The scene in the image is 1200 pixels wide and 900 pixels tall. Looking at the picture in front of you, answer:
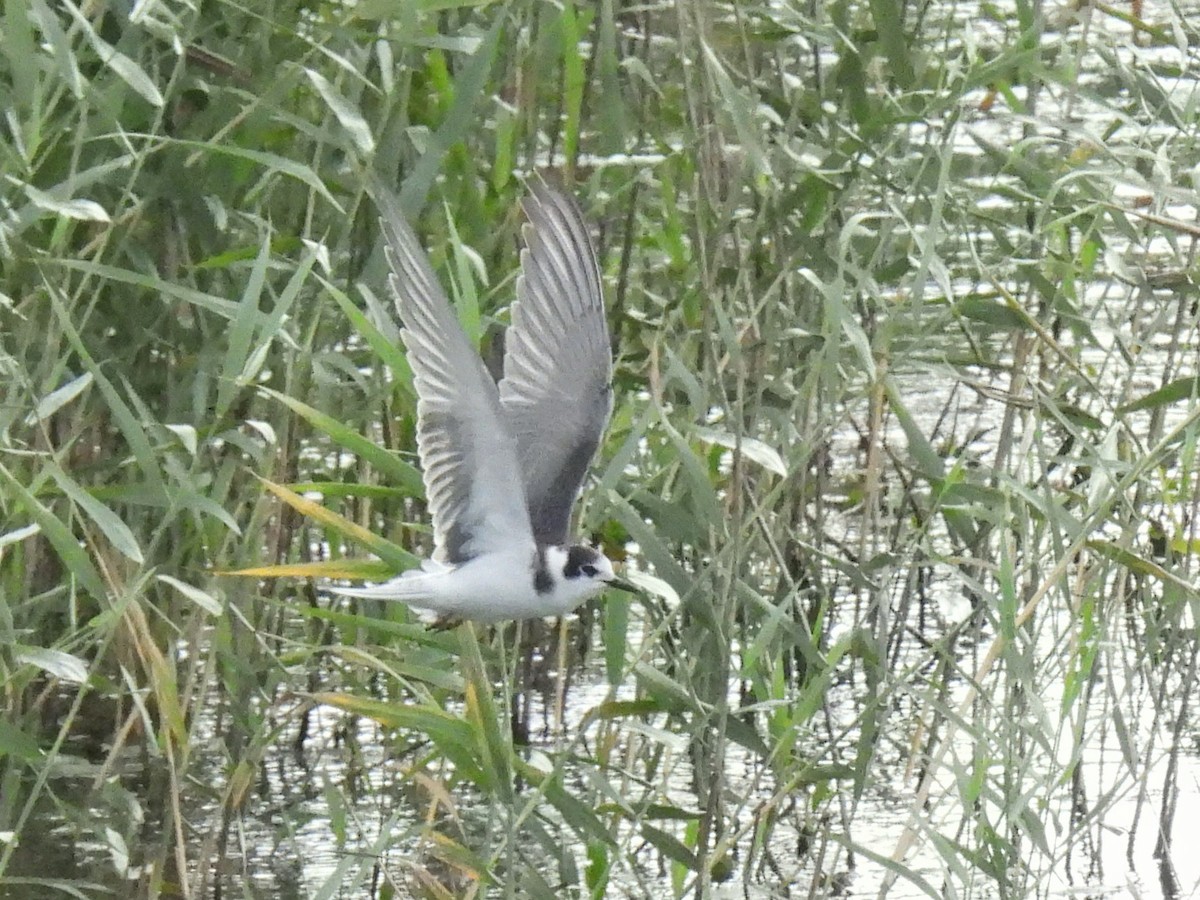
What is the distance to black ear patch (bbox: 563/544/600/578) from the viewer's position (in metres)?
2.57

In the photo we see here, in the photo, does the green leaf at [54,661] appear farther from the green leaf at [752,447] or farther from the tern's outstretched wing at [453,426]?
the green leaf at [752,447]

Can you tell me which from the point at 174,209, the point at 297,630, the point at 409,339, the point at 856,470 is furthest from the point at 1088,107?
the point at 409,339

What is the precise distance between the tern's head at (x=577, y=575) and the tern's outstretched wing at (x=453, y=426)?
5cm

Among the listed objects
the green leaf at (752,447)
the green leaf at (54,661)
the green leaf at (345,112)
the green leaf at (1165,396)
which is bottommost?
the green leaf at (54,661)

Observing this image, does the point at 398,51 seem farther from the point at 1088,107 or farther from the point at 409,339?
the point at 1088,107

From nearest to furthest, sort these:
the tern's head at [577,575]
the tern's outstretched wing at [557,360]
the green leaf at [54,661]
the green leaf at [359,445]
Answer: the green leaf at [54,661]
the green leaf at [359,445]
the tern's head at [577,575]
the tern's outstretched wing at [557,360]

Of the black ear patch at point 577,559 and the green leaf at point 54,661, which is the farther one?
the black ear patch at point 577,559

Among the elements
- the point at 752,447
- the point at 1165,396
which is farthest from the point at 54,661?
the point at 1165,396

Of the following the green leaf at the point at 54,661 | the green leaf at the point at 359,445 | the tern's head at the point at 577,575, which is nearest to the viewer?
the green leaf at the point at 54,661

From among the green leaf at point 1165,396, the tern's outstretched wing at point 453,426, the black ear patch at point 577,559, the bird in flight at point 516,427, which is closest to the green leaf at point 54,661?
the bird in flight at point 516,427

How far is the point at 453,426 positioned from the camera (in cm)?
256

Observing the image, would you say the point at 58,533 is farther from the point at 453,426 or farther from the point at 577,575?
the point at 577,575

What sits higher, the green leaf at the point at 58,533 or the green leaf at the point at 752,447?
the green leaf at the point at 752,447

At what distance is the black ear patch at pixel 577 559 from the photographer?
8.42 ft
